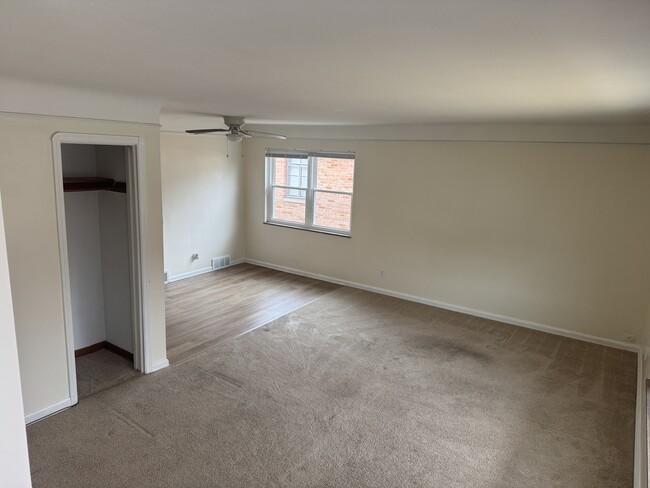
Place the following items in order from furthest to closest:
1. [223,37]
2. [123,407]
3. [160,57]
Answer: [123,407] < [160,57] < [223,37]

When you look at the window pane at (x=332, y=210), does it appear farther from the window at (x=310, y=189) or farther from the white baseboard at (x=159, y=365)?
the white baseboard at (x=159, y=365)

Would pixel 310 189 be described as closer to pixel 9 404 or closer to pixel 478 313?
pixel 478 313

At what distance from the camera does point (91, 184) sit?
12.5 feet

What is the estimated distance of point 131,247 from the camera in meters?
3.67

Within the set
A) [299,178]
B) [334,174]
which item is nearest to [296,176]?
[299,178]

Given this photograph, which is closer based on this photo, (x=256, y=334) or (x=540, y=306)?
(x=256, y=334)

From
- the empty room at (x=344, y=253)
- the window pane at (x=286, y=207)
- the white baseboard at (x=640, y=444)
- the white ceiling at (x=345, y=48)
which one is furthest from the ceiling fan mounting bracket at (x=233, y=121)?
the white baseboard at (x=640, y=444)

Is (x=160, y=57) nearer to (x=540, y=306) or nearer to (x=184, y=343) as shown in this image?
(x=184, y=343)

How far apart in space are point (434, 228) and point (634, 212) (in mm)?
2163

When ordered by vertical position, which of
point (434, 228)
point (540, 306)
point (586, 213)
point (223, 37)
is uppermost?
point (223, 37)

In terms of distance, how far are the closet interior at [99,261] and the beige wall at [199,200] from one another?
7.08 ft

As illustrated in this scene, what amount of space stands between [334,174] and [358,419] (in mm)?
4093

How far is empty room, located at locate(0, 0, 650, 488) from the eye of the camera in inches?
57.7

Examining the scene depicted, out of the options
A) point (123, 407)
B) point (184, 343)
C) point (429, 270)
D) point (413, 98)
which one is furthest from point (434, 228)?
point (123, 407)
